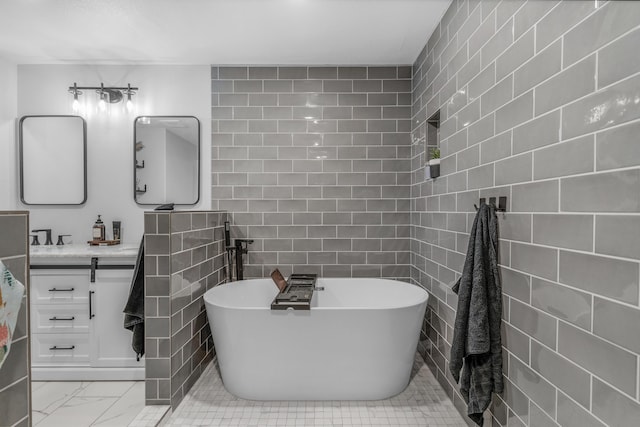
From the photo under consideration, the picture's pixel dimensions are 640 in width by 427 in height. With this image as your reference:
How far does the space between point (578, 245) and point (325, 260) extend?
2208mm

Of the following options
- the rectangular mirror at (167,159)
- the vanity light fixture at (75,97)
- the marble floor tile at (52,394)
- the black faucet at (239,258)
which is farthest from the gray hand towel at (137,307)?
the vanity light fixture at (75,97)

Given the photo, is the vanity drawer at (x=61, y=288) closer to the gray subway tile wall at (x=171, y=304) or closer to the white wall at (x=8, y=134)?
the gray subway tile wall at (x=171, y=304)

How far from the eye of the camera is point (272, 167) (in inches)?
121

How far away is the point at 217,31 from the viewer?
98.3 inches

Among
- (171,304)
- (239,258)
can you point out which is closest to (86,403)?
(171,304)

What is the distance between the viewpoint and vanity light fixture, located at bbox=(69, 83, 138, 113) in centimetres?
300

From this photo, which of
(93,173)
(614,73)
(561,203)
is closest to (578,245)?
(561,203)

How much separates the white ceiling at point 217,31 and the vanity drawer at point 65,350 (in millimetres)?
2289

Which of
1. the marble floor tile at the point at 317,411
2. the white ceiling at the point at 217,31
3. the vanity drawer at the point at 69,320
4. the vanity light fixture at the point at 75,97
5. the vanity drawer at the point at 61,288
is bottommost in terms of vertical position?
the marble floor tile at the point at 317,411

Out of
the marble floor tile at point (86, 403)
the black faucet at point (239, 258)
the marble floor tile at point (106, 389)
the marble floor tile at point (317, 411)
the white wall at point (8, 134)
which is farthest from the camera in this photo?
the white wall at point (8, 134)

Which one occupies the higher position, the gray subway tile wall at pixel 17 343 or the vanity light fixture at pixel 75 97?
the vanity light fixture at pixel 75 97

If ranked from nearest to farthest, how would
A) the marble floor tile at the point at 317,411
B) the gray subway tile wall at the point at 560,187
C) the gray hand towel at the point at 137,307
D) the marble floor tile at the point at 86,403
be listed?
the gray subway tile wall at the point at 560,187, the marble floor tile at the point at 317,411, the marble floor tile at the point at 86,403, the gray hand towel at the point at 137,307

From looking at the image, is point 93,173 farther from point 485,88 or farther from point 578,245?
point 578,245

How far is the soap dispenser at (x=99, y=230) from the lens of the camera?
2965 millimetres
